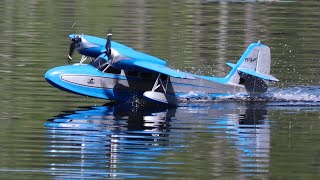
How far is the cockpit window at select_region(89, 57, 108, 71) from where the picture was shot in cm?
2755

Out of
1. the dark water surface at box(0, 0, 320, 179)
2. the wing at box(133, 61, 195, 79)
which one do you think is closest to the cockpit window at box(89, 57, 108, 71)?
the dark water surface at box(0, 0, 320, 179)

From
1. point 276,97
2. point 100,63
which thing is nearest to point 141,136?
point 100,63

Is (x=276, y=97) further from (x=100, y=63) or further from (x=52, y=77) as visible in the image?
(x=52, y=77)

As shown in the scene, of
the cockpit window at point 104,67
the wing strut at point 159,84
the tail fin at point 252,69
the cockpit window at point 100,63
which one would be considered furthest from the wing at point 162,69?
the tail fin at point 252,69

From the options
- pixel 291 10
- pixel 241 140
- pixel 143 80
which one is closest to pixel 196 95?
pixel 143 80

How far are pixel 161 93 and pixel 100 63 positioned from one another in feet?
6.52

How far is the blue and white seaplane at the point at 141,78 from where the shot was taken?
26.8 meters

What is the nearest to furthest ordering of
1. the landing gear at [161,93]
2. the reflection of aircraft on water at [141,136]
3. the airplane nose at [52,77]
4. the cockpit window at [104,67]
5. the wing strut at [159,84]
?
the reflection of aircraft on water at [141,136] → the airplane nose at [52,77] → the landing gear at [161,93] → the wing strut at [159,84] → the cockpit window at [104,67]

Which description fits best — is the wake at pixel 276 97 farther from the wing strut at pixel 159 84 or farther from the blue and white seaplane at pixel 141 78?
the wing strut at pixel 159 84

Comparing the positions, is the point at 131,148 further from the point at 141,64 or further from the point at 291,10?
the point at 291,10

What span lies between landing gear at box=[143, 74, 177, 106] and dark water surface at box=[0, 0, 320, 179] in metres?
0.31

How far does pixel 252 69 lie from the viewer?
28219mm

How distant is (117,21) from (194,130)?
71.9 feet

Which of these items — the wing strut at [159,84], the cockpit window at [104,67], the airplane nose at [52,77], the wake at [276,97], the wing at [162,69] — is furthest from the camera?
the wake at [276,97]
